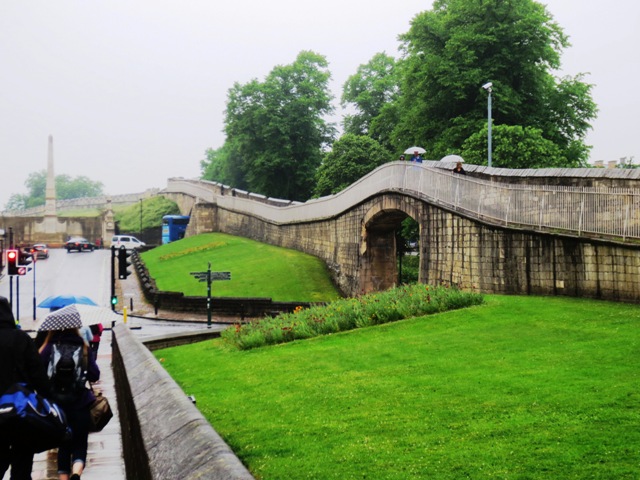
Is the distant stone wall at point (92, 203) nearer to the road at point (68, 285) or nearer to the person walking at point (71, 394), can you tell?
the road at point (68, 285)

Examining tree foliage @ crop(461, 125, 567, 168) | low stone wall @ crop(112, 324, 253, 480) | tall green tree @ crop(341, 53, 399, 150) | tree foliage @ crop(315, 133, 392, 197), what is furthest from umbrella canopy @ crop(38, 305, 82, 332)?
tall green tree @ crop(341, 53, 399, 150)

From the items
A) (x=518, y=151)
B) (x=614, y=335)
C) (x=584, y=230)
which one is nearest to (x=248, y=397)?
(x=614, y=335)

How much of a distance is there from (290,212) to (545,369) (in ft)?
129

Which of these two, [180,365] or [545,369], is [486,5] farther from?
[545,369]

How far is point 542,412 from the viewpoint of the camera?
22.9ft

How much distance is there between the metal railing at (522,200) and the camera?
15.4m

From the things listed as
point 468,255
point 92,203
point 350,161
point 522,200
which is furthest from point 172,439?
point 92,203

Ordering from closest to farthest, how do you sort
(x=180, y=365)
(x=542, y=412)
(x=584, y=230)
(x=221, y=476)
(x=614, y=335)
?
(x=221, y=476) < (x=542, y=412) < (x=614, y=335) < (x=180, y=365) < (x=584, y=230)

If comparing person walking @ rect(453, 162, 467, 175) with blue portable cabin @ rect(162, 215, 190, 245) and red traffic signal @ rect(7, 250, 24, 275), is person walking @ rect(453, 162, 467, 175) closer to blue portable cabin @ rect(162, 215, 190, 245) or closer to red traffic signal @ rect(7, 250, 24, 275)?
red traffic signal @ rect(7, 250, 24, 275)

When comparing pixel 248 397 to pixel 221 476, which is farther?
pixel 248 397

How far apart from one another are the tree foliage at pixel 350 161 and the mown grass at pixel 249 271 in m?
7.51

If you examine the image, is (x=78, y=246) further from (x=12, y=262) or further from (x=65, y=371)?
(x=65, y=371)

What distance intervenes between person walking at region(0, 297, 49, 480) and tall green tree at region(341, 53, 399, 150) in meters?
59.4

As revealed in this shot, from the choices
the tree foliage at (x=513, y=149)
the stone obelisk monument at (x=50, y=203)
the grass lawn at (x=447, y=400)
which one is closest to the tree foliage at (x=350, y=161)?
the tree foliage at (x=513, y=149)
